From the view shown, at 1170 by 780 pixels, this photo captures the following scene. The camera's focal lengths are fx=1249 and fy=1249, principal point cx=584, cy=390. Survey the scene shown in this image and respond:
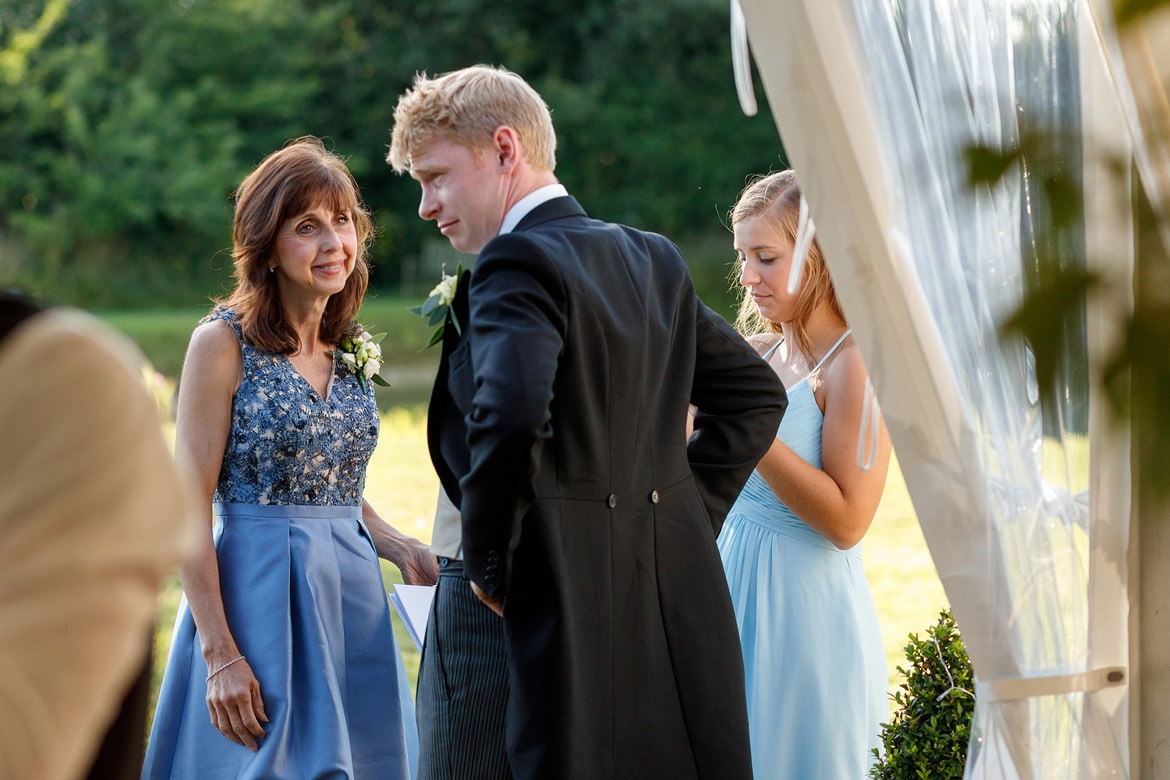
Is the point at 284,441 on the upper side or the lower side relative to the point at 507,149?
lower

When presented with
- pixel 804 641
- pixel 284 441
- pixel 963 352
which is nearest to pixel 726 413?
pixel 804 641

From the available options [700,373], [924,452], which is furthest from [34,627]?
[700,373]

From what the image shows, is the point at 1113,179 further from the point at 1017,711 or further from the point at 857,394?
the point at 857,394

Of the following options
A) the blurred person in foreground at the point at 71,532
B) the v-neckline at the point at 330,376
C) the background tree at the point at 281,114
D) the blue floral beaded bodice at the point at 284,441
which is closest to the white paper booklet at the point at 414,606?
the blue floral beaded bodice at the point at 284,441

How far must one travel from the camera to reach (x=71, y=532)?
0.92m

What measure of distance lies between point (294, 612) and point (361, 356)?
2.47 ft

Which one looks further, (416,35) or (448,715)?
(416,35)

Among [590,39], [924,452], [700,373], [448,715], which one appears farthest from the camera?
[590,39]

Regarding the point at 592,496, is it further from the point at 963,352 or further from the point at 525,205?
the point at 963,352

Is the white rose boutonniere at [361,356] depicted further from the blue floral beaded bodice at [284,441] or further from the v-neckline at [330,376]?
the blue floral beaded bodice at [284,441]

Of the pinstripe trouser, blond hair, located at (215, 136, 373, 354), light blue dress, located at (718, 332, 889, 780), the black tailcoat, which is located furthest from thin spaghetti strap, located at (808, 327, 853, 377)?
blond hair, located at (215, 136, 373, 354)

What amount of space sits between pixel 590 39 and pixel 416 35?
5426 millimetres

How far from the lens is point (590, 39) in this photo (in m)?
38.7

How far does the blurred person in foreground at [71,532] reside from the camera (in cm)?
91
